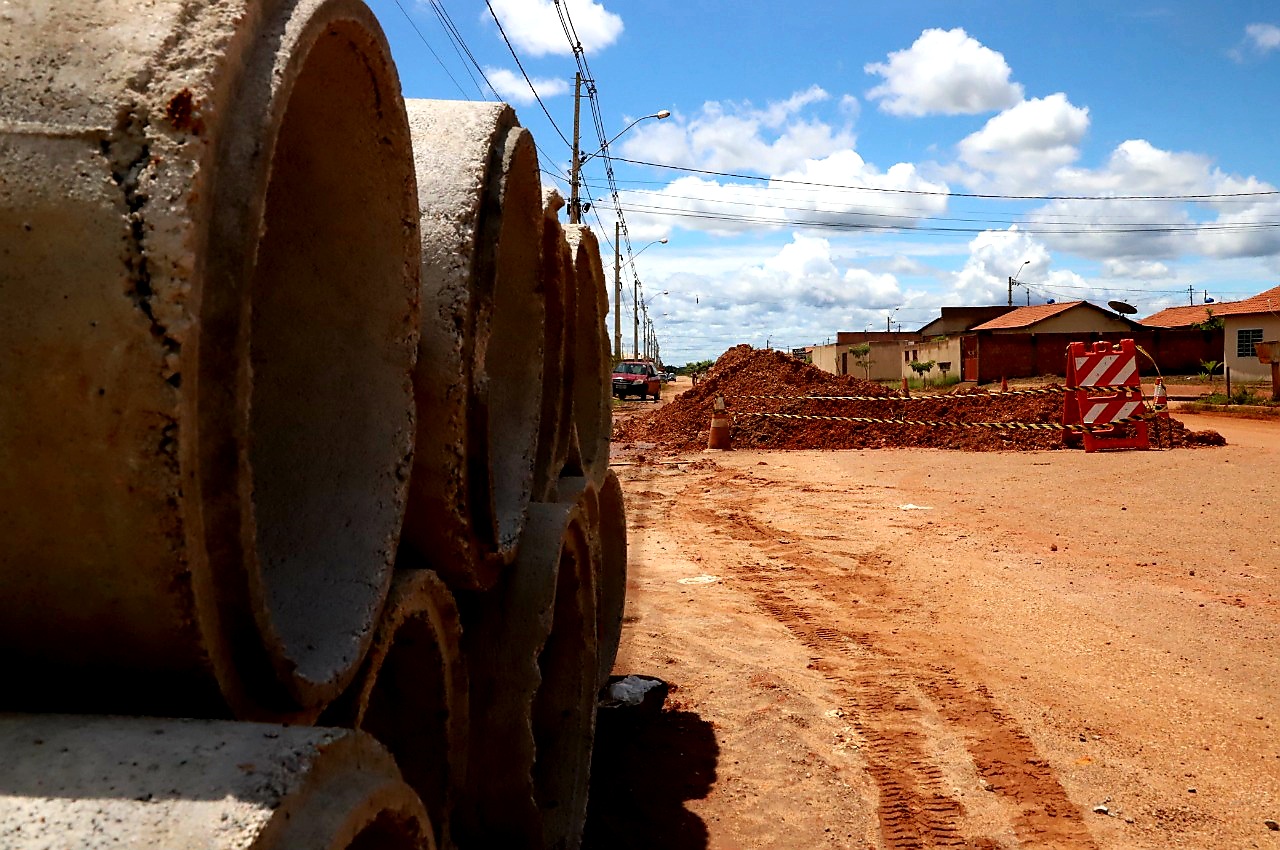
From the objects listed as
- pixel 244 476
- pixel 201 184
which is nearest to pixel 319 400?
pixel 244 476

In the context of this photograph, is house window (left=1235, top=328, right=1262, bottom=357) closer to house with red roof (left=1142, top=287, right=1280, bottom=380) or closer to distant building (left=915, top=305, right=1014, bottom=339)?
house with red roof (left=1142, top=287, right=1280, bottom=380)

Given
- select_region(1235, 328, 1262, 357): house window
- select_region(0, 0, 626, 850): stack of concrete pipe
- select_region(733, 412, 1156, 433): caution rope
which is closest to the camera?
select_region(0, 0, 626, 850): stack of concrete pipe

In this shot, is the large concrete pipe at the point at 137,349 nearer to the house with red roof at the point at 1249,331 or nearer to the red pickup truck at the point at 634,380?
the red pickup truck at the point at 634,380

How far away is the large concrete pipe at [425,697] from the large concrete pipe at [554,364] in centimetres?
120

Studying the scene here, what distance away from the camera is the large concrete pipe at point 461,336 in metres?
2.20

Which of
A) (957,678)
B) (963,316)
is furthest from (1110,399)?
(963,316)

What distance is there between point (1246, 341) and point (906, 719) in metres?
40.4

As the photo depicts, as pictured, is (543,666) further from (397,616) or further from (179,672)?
(179,672)

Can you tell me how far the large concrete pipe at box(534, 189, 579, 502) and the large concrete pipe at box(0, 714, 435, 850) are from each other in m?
2.19

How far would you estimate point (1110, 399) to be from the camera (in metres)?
15.2

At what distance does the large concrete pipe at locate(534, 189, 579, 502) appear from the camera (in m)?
3.49

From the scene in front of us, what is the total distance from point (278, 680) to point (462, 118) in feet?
5.42

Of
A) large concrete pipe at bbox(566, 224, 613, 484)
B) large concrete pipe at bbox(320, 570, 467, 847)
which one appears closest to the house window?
large concrete pipe at bbox(566, 224, 613, 484)

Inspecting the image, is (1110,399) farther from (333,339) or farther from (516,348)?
(333,339)
